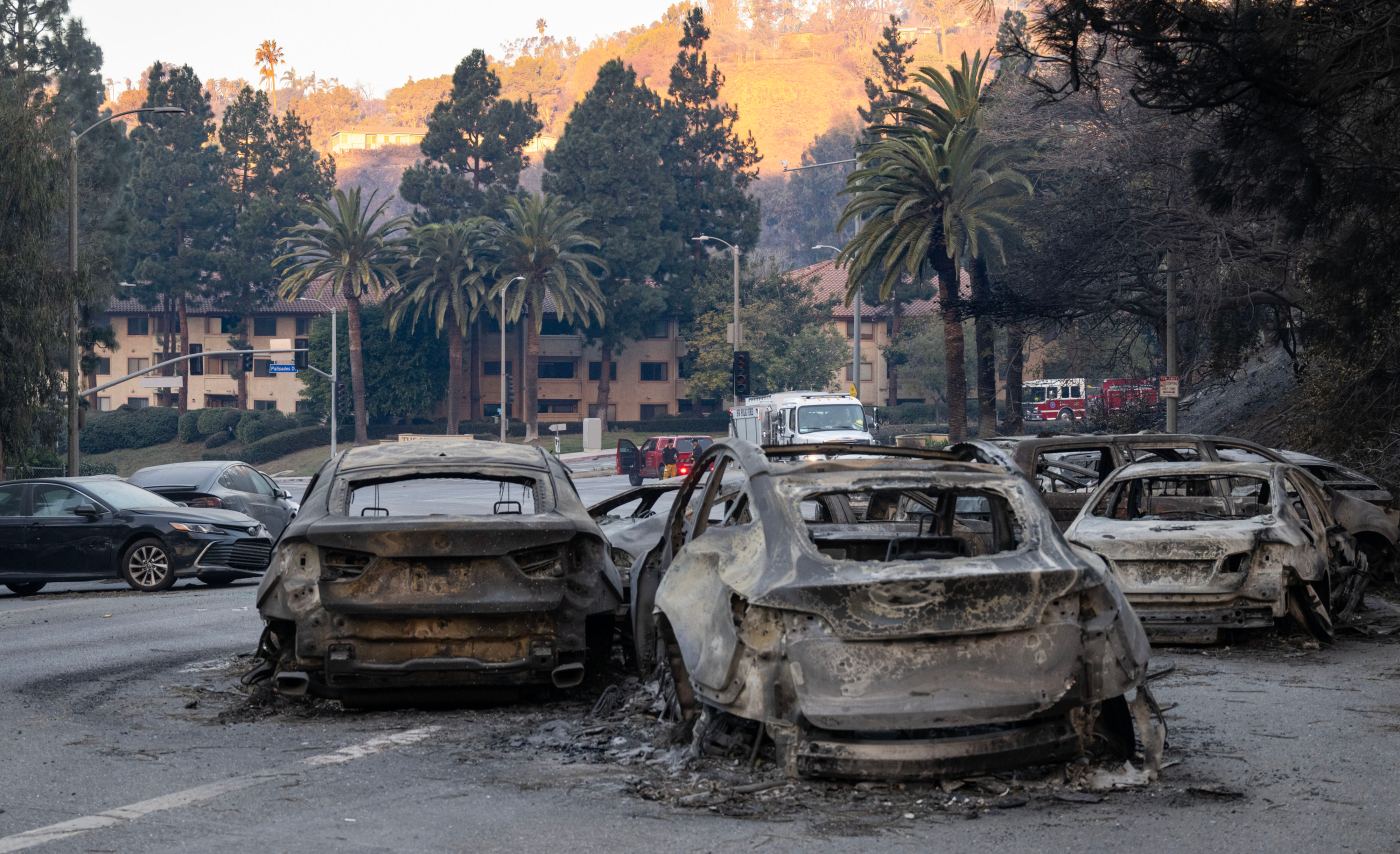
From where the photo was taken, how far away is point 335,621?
9.01 metres

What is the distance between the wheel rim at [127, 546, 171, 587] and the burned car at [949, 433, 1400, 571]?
391 inches

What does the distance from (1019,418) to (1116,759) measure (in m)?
51.5

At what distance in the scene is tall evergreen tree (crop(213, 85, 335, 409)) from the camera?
103m

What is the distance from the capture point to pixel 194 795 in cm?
722

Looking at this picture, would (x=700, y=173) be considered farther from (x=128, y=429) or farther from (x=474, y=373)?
(x=128, y=429)

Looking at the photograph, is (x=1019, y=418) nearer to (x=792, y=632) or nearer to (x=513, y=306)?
(x=513, y=306)

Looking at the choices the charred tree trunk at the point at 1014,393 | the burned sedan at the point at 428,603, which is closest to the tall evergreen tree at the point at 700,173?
the charred tree trunk at the point at 1014,393

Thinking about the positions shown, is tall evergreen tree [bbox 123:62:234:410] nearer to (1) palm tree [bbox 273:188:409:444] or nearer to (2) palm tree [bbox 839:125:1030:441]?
(1) palm tree [bbox 273:188:409:444]

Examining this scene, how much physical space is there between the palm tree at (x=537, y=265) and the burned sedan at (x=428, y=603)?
7722 centimetres

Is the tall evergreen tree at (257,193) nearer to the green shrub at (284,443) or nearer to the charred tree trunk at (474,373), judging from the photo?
the green shrub at (284,443)

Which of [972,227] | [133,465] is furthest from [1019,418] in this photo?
[133,465]

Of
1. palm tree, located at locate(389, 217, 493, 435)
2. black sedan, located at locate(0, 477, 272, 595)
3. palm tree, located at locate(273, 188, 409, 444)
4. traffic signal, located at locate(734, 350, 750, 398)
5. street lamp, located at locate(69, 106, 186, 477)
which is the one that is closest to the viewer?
black sedan, located at locate(0, 477, 272, 595)

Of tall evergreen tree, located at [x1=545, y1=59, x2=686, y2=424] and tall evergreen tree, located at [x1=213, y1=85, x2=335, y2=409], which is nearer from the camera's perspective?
tall evergreen tree, located at [x1=545, y1=59, x2=686, y2=424]

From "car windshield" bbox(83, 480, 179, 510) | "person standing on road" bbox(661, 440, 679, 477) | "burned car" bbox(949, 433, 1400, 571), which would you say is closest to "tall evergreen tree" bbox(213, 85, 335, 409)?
"person standing on road" bbox(661, 440, 679, 477)
